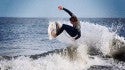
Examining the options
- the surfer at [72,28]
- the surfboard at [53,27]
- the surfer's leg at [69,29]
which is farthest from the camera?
the surfer's leg at [69,29]

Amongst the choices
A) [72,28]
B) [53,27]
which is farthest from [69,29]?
[53,27]

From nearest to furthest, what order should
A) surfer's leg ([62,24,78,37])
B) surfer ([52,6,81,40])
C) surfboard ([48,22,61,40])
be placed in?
surfboard ([48,22,61,40]), surfer ([52,6,81,40]), surfer's leg ([62,24,78,37])

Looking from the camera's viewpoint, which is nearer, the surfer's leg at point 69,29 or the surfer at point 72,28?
the surfer at point 72,28

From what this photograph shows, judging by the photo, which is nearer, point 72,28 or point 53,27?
point 53,27

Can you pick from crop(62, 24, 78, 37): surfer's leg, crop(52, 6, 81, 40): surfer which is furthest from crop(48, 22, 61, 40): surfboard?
crop(62, 24, 78, 37): surfer's leg

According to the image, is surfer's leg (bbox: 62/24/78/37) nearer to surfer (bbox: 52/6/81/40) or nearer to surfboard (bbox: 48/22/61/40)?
surfer (bbox: 52/6/81/40)

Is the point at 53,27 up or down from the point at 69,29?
up

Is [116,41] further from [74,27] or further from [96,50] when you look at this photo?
[74,27]

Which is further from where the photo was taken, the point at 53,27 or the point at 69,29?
the point at 69,29

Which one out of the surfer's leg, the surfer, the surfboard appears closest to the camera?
the surfboard

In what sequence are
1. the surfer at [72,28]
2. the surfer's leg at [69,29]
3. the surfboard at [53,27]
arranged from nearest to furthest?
1. the surfboard at [53,27]
2. the surfer at [72,28]
3. the surfer's leg at [69,29]

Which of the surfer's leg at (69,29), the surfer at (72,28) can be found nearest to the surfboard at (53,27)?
the surfer at (72,28)

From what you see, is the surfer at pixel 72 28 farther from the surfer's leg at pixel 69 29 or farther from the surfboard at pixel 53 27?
the surfboard at pixel 53 27

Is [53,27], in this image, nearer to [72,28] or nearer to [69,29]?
[69,29]
